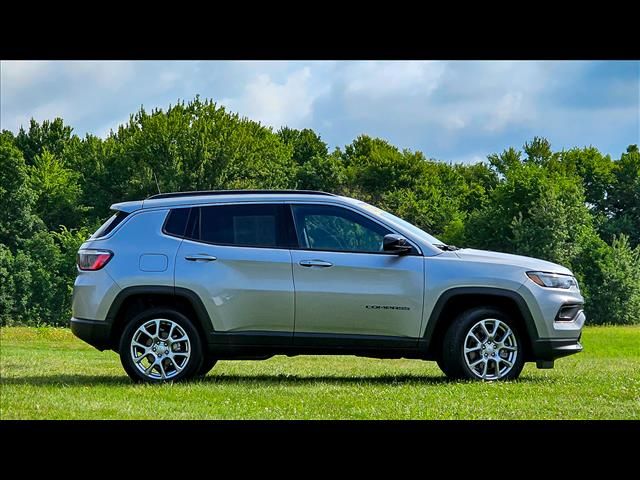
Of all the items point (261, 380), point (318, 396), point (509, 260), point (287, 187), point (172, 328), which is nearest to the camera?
point (318, 396)

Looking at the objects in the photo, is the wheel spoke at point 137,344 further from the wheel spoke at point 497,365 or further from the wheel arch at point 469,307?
the wheel spoke at point 497,365

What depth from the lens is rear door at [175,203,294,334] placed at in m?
10.1

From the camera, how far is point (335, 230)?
10.3m

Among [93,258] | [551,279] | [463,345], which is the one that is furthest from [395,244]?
[93,258]

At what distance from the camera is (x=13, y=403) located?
895 cm

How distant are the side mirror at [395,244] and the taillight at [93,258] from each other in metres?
2.86

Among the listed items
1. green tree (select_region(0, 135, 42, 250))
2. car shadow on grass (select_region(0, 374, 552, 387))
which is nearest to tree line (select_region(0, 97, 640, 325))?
green tree (select_region(0, 135, 42, 250))

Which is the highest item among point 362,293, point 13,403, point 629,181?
point 629,181

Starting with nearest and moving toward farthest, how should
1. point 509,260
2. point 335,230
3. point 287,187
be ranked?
1. point 335,230
2. point 509,260
3. point 287,187

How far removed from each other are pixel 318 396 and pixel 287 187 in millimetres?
46066

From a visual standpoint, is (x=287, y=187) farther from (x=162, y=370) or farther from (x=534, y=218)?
(x=162, y=370)
